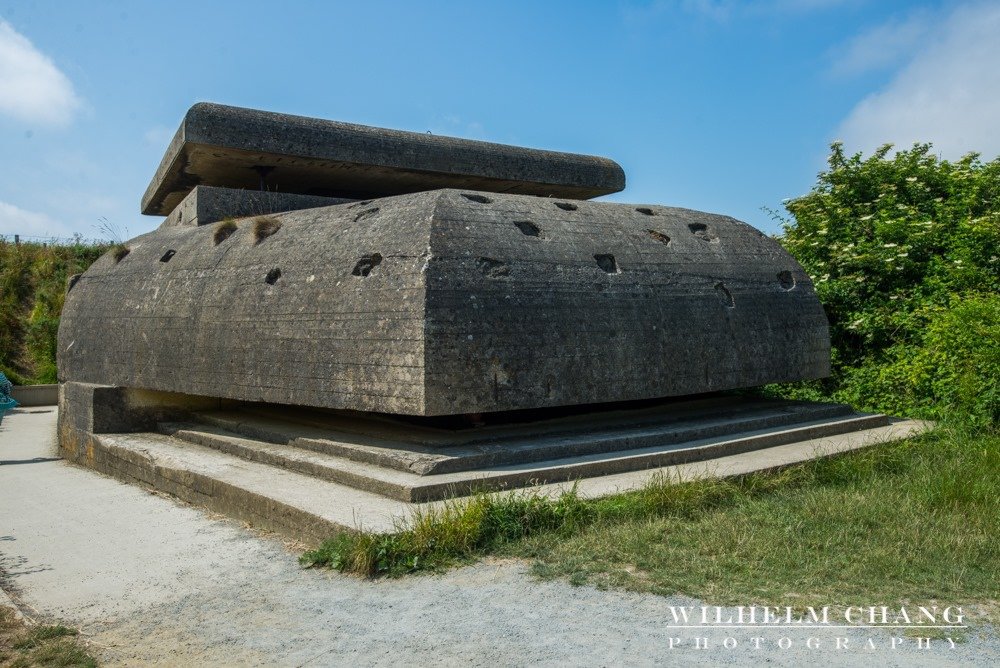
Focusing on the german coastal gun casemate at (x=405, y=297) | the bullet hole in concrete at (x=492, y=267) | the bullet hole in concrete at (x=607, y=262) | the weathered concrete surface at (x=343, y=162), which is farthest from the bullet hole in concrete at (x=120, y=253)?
the bullet hole in concrete at (x=607, y=262)

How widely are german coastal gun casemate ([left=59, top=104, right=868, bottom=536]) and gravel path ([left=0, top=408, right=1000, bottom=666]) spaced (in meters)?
1.66

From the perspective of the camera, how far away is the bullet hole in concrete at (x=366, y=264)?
662 centimetres

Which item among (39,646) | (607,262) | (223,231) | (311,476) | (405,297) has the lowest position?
(39,646)

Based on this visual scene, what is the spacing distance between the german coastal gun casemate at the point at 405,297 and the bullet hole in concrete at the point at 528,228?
0.06 feet

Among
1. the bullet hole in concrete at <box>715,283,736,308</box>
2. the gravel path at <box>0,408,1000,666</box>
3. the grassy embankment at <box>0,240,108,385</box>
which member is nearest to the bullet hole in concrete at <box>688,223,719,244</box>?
the bullet hole in concrete at <box>715,283,736,308</box>

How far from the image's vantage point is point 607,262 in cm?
732

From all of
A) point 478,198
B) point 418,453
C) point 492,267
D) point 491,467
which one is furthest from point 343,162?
point 491,467

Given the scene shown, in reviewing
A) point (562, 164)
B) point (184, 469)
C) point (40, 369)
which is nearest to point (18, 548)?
point (184, 469)

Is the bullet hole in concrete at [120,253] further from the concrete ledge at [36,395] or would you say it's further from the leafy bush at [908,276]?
the leafy bush at [908,276]

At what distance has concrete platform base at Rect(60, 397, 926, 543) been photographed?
18.3ft

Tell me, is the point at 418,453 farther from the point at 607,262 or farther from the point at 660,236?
the point at 660,236

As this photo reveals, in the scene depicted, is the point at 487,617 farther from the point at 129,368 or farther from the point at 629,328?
the point at 129,368

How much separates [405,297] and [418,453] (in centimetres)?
113

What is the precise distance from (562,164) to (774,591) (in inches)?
285
